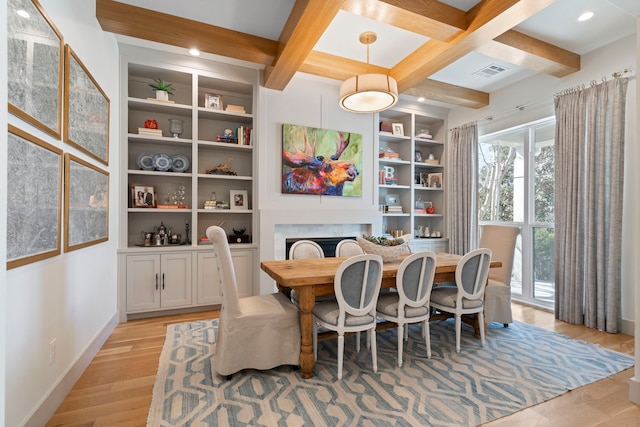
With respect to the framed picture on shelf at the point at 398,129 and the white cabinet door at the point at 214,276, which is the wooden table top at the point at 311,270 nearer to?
the white cabinet door at the point at 214,276

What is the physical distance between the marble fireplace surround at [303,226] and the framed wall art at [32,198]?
7.12ft

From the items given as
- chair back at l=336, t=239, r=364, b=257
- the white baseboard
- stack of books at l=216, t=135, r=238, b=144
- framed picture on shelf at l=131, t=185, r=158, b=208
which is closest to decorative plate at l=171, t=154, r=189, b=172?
framed picture on shelf at l=131, t=185, r=158, b=208

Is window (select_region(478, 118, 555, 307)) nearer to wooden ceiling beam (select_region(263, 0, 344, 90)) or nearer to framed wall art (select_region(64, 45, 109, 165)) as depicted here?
wooden ceiling beam (select_region(263, 0, 344, 90))

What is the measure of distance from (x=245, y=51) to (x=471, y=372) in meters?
3.58

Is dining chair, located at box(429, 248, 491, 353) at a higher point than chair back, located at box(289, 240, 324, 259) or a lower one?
lower

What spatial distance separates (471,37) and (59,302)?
148 inches

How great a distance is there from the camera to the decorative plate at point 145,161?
11.6 ft

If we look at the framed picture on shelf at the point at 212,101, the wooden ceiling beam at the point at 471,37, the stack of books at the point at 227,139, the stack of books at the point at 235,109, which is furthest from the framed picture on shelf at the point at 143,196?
the wooden ceiling beam at the point at 471,37

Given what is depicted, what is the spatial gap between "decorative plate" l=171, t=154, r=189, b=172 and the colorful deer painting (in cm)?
120

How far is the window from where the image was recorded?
388cm

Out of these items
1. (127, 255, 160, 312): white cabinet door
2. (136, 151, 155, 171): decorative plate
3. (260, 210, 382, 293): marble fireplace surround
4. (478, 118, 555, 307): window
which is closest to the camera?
(127, 255, 160, 312): white cabinet door

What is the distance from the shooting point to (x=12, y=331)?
4.54 feet

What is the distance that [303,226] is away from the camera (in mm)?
4113

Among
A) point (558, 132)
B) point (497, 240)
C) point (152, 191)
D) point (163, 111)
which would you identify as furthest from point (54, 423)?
point (558, 132)
